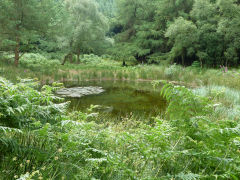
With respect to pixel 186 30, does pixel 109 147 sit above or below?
below

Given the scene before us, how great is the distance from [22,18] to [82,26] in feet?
21.0

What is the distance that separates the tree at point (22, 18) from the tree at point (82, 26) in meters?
4.85

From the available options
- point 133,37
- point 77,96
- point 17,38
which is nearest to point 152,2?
point 133,37

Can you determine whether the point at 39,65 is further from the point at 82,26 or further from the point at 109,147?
the point at 109,147

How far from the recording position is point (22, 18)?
11.5 meters

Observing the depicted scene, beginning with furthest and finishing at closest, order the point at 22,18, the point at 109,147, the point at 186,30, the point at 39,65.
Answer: the point at 186,30, the point at 39,65, the point at 22,18, the point at 109,147

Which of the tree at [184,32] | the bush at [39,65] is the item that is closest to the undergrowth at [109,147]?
the bush at [39,65]

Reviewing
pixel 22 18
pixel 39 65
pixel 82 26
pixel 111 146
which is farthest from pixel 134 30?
pixel 111 146

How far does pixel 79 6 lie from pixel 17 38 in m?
8.49

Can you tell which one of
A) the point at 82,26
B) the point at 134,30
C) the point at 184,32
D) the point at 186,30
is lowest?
the point at 184,32

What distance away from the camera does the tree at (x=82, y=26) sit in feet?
57.2

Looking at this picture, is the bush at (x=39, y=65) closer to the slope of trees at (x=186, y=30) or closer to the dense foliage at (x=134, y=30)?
the dense foliage at (x=134, y=30)

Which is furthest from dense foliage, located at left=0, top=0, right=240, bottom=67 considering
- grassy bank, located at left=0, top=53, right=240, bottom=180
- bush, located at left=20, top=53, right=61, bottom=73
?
grassy bank, located at left=0, top=53, right=240, bottom=180

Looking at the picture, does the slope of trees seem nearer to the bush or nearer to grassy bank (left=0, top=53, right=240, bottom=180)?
the bush
